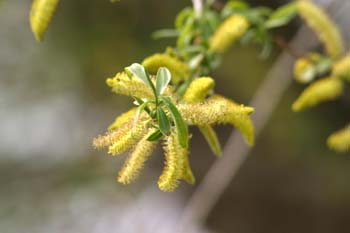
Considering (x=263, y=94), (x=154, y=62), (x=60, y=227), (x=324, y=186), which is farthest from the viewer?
(x=324, y=186)

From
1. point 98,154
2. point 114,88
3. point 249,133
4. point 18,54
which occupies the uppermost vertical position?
point 18,54

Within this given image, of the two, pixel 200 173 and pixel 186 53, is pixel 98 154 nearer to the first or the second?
pixel 200 173

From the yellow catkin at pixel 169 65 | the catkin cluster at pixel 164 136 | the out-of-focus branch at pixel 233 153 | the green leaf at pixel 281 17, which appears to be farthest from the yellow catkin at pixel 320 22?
the out-of-focus branch at pixel 233 153

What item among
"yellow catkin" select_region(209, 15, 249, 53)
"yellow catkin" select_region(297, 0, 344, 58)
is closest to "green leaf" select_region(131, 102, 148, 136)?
"yellow catkin" select_region(209, 15, 249, 53)

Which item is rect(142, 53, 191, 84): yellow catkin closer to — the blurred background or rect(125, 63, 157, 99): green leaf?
rect(125, 63, 157, 99): green leaf

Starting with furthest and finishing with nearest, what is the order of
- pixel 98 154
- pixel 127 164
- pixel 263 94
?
1. pixel 98 154
2. pixel 263 94
3. pixel 127 164

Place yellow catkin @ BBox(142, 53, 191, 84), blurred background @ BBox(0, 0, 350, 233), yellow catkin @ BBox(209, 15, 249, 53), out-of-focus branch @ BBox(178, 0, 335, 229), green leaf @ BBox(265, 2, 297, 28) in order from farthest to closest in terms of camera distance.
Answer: blurred background @ BBox(0, 0, 350, 233), out-of-focus branch @ BBox(178, 0, 335, 229), green leaf @ BBox(265, 2, 297, 28), yellow catkin @ BBox(209, 15, 249, 53), yellow catkin @ BBox(142, 53, 191, 84)

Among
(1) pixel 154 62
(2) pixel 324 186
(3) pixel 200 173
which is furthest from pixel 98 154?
(1) pixel 154 62
